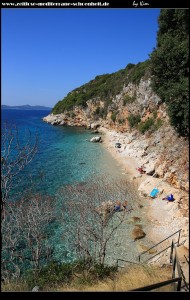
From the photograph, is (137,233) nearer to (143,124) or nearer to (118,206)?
(118,206)

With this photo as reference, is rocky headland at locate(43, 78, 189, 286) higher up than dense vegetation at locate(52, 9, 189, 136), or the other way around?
dense vegetation at locate(52, 9, 189, 136)

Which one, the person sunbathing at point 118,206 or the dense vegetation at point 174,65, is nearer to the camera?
the dense vegetation at point 174,65

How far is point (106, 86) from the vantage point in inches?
3455

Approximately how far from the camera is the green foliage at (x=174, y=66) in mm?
21344

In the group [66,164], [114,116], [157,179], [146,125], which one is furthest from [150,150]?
[114,116]

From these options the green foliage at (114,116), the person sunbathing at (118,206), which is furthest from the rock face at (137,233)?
the green foliage at (114,116)

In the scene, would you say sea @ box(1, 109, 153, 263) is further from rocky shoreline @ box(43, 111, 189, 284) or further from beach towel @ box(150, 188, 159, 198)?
beach towel @ box(150, 188, 159, 198)

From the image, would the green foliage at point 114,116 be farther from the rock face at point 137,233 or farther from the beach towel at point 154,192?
the rock face at point 137,233

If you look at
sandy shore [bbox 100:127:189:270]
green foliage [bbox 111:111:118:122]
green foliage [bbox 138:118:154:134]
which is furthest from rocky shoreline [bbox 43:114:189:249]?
green foliage [bbox 111:111:118:122]

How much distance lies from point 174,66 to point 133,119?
124 feet

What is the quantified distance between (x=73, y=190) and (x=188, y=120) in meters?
12.8

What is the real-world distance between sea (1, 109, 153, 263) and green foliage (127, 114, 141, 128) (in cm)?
835

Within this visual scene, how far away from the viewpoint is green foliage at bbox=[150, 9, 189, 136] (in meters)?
21.3

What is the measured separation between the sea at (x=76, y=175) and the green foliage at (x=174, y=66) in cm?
943
